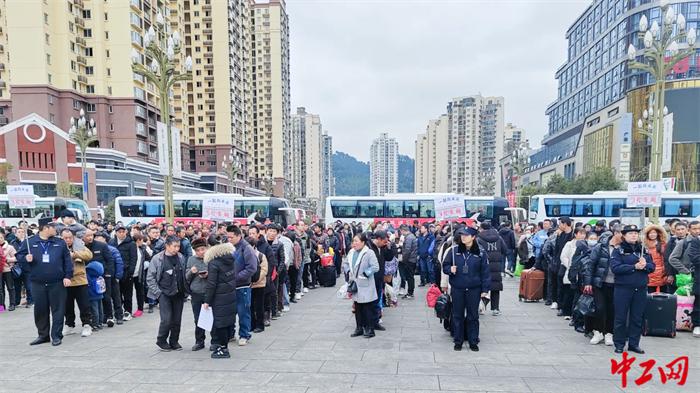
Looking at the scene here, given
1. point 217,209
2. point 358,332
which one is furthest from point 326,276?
point 358,332

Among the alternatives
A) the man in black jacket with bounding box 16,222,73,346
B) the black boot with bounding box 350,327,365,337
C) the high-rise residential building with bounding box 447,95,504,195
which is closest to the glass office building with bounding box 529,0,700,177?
the high-rise residential building with bounding box 447,95,504,195

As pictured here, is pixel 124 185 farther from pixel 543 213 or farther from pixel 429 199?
pixel 543 213

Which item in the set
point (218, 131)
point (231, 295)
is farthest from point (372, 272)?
point (218, 131)

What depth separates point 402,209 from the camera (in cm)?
2555

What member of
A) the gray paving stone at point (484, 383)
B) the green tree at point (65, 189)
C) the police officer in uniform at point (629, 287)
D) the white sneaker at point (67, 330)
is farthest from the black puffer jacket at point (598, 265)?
the green tree at point (65, 189)

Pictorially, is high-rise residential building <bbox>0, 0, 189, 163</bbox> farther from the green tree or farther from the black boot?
the black boot

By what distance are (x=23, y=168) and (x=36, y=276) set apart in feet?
140

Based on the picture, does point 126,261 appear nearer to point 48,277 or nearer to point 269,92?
point 48,277

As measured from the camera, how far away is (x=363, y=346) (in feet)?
19.3

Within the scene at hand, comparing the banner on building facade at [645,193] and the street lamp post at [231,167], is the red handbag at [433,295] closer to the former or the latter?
the banner on building facade at [645,193]

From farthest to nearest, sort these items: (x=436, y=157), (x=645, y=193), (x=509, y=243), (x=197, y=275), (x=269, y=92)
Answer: (x=436, y=157), (x=269, y=92), (x=509, y=243), (x=645, y=193), (x=197, y=275)

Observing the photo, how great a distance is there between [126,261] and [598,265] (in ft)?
28.7

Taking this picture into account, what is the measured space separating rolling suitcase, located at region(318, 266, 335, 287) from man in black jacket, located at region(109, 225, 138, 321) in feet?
17.1

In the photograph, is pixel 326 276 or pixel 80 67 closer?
pixel 326 276
